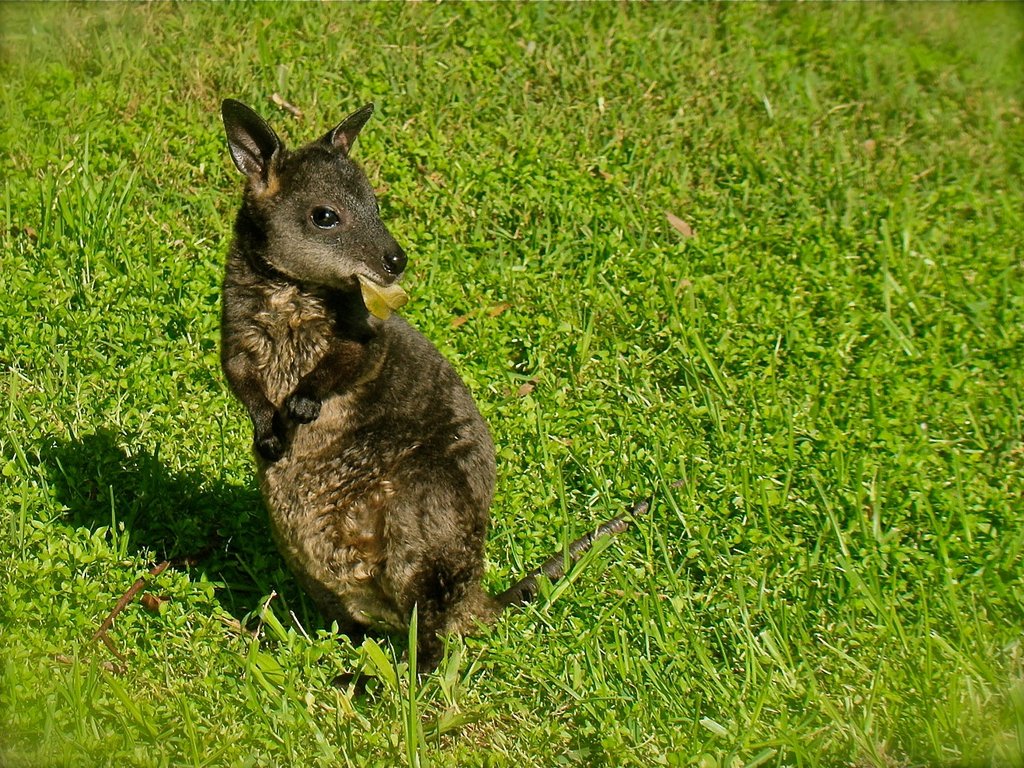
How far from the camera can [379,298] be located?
4363 mm

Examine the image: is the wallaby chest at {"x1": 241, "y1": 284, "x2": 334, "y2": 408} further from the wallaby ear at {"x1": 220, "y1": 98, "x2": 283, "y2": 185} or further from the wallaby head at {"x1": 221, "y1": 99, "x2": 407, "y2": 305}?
the wallaby ear at {"x1": 220, "y1": 98, "x2": 283, "y2": 185}

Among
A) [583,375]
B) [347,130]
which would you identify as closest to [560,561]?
[583,375]

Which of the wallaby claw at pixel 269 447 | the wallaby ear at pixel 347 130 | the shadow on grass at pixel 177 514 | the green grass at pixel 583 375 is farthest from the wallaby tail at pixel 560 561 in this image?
the wallaby ear at pixel 347 130

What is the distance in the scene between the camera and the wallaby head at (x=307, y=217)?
4.40m

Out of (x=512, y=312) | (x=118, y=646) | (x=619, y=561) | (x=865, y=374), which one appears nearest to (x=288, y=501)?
(x=118, y=646)

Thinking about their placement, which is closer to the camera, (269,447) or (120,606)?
(269,447)

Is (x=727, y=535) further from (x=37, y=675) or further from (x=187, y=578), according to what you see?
(x=37, y=675)

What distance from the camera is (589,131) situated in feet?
24.3

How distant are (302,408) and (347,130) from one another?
1.16 meters

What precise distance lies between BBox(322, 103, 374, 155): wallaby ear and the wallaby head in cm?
11

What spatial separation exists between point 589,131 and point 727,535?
315 cm

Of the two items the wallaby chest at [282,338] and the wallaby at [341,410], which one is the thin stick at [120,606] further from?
the wallaby chest at [282,338]

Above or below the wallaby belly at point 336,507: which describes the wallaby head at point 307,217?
above

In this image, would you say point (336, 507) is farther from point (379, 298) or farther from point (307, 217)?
point (307, 217)
